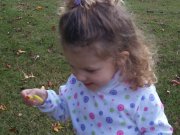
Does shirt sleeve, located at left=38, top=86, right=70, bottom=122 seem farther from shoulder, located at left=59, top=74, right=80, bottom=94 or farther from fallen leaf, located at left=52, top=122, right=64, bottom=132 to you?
fallen leaf, located at left=52, top=122, right=64, bottom=132

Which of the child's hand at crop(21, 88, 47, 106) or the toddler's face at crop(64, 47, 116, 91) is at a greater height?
the toddler's face at crop(64, 47, 116, 91)

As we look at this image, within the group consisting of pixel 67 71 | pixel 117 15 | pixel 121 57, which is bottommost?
pixel 67 71

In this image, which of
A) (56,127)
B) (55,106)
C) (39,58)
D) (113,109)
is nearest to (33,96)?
(55,106)

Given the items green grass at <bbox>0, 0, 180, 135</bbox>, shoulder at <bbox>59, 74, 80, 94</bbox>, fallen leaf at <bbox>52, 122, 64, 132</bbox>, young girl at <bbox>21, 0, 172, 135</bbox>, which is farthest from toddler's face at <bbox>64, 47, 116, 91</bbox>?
fallen leaf at <bbox>52, 122, 64, 132</bbox>

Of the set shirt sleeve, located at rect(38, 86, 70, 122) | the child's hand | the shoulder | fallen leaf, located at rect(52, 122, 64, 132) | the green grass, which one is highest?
the shoulder

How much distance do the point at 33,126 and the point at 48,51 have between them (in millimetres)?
2006

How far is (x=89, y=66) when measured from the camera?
1940 millimetres

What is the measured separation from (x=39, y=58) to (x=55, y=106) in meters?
3.30

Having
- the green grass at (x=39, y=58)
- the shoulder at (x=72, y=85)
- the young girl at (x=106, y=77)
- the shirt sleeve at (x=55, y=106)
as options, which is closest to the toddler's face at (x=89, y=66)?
the young girl at (x=106, y=77)

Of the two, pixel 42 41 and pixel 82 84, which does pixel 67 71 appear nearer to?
pixel 42 41

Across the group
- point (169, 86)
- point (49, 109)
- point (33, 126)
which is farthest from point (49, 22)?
point (49, 109)

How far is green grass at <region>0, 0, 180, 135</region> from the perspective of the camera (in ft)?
13.3

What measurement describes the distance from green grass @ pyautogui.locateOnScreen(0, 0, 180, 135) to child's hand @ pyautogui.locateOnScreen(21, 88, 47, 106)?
1007mm

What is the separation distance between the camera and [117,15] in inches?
77.6
